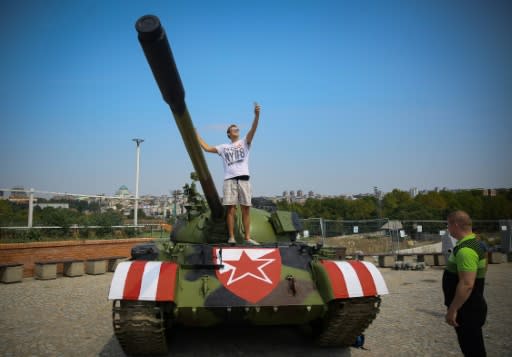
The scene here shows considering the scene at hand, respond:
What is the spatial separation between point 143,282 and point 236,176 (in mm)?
2076

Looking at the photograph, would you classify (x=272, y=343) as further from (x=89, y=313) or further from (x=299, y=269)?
(x=89, y=313)

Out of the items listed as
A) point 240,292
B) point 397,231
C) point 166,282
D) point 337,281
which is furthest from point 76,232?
point 397,231

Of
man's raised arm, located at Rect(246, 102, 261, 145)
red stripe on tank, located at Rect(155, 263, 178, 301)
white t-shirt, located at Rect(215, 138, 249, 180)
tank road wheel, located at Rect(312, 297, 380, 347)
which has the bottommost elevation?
tank road wheel, located at Rect(312, 297, 380, 347)

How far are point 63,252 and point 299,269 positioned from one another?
10.6m

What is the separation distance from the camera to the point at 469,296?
10.8ft

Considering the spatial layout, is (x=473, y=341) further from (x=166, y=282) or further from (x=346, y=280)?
(x=166, y=282)

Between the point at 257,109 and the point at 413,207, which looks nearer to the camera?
the point at 257,109

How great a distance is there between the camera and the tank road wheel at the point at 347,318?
457cm

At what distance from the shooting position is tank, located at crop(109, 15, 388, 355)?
4.13 metres

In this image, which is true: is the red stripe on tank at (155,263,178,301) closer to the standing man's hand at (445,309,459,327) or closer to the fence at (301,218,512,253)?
the standing man's hand at (445,309,459,327)

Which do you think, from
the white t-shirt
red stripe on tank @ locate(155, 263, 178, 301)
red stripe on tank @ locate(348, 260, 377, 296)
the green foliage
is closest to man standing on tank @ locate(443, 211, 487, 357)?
red stripe on tank @ locate(348, 260, 377, 296)

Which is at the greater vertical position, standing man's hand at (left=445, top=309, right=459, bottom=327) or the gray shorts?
the gray shorts

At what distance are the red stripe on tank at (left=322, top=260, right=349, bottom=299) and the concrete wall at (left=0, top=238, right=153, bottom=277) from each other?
10567 millimetres

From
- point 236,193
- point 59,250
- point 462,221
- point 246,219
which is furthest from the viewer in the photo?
point 59,250
